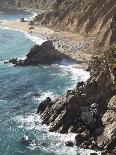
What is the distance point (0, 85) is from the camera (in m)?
92.2

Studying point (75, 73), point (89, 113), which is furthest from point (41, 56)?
point (89, 113)

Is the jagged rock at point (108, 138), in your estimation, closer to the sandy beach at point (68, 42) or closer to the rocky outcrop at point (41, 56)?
the sandy beach at point (68, 42)

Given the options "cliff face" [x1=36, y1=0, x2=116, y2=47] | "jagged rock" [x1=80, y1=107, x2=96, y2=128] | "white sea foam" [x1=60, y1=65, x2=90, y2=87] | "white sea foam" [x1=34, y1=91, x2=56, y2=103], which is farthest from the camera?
"cliff face" [x1=36, y1=0, x2=116, y2=47]

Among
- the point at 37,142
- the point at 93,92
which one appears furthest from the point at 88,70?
the point at 37,142

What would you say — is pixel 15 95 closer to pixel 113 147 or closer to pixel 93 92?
pixel 93 92

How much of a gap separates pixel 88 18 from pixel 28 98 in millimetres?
62701

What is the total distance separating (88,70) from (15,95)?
2264 cm

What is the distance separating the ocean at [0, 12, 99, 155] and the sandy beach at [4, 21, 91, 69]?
16.4ft

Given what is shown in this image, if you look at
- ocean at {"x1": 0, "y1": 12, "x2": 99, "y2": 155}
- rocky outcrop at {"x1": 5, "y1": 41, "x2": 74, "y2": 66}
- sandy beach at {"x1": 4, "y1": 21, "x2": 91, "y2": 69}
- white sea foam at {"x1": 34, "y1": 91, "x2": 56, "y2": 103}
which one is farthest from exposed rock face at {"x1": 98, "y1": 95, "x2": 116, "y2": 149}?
rocky outcrop at {"x1": 5, "y1": 41, "x2": 74, "y2": 66}

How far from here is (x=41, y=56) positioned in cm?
11112

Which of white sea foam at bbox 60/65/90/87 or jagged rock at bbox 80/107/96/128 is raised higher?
jagged rock at bbox 80/107/96/128

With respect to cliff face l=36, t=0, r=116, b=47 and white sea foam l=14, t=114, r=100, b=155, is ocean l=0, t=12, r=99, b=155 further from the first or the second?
cliff face l=36, t=0, r=116, b=47

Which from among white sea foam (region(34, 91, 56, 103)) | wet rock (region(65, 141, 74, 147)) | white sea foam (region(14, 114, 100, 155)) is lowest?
white sea foam (region(14, 114, 100, 155))

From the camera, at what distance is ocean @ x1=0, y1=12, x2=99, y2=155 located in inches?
2415
